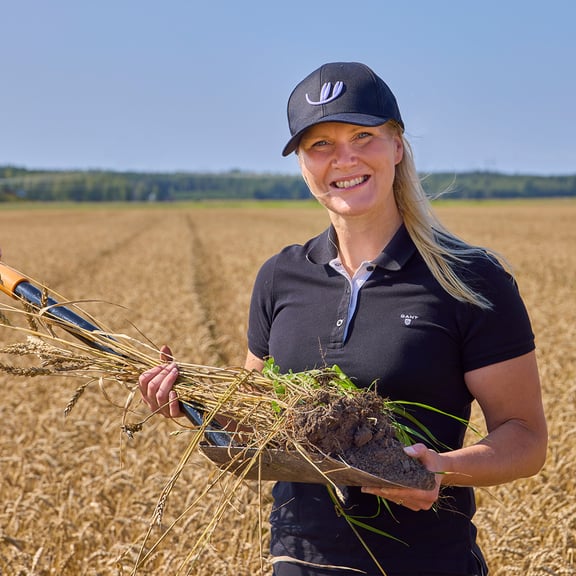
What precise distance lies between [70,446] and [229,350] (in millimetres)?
5131

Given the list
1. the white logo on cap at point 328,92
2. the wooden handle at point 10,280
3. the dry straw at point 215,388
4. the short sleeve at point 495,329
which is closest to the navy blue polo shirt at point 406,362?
the short sleeve at point 495,329

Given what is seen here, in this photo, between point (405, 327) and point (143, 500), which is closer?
point (405, 327)

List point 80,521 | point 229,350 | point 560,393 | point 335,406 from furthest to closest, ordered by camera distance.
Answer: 1. point 229,350
2. point 560,393
3. point 80,521
4. point 335,406

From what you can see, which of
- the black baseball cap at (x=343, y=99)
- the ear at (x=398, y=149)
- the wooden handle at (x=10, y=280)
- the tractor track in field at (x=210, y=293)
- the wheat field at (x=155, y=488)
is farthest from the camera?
the tractor track in field at (x=210, y=293)

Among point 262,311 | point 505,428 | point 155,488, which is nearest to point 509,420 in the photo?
point 505,428

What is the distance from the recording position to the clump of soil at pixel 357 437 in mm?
2182

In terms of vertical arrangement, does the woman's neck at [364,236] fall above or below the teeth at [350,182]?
below

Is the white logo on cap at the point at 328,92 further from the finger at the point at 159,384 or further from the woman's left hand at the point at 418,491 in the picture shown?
the woman's left hand at the point at 418,491

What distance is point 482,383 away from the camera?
98.2 inches

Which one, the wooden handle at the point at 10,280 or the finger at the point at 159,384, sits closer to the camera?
the finger at the point at 159,384

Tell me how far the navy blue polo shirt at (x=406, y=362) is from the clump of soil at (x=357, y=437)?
0.93 ft

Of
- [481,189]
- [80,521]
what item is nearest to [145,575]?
[80,521]

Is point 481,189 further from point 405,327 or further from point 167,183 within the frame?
point 405,327

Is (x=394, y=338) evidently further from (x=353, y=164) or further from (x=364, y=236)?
(x=353, y=164)
